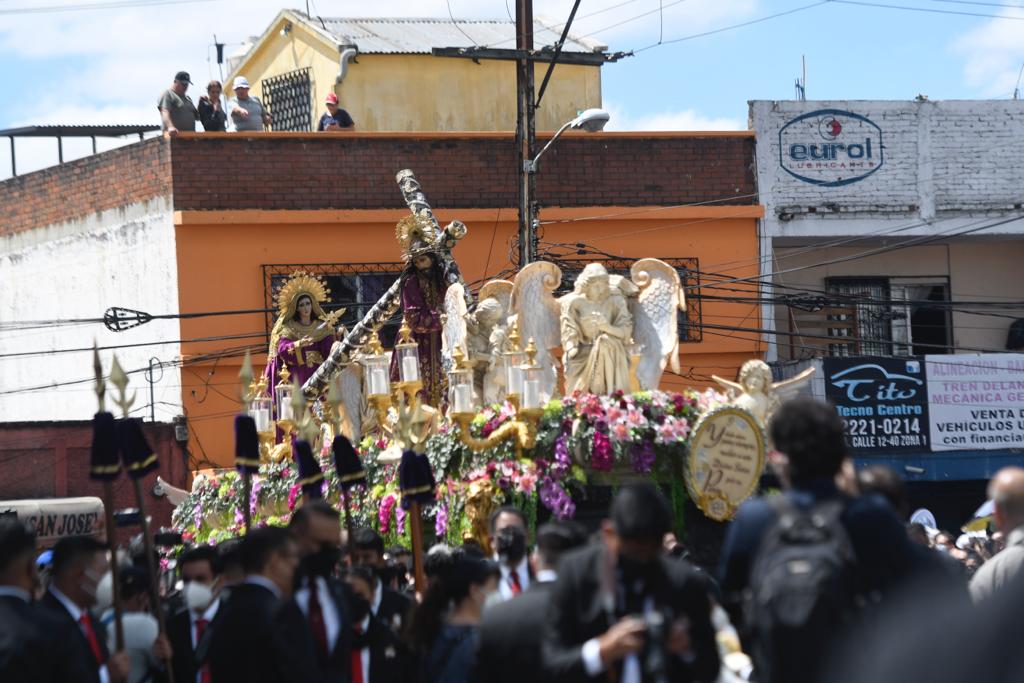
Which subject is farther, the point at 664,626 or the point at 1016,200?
the point at 1016,200

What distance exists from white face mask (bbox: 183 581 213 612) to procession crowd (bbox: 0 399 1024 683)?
12 mm

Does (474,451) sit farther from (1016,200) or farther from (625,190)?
(1016,200)

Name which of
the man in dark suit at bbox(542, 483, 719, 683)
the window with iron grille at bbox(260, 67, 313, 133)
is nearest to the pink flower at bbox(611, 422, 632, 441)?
the man in dark suit at bbox(542, 483, 719, 683)

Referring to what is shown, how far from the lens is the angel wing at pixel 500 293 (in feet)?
55.2

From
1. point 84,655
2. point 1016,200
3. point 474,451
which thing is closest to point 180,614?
point 84,655

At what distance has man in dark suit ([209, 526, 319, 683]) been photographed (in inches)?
278

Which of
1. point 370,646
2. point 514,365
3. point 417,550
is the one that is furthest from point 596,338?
point 370,646

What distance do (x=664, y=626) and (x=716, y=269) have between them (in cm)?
2402

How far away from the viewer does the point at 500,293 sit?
55.8 ft

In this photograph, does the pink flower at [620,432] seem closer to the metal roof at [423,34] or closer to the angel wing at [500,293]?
the angel wing at [500,293]

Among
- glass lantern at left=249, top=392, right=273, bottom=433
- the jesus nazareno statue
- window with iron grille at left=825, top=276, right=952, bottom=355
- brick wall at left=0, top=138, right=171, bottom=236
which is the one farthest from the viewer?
window with iron grille at left=825, top=276, right=952, bottom=355

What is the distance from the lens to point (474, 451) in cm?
1491

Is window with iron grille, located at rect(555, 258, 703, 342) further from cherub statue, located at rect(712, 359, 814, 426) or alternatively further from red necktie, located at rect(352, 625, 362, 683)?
red necktie, located at rect(352, 625, 362, 683)

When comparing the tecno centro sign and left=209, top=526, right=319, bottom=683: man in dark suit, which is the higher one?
the tecno centro sign
